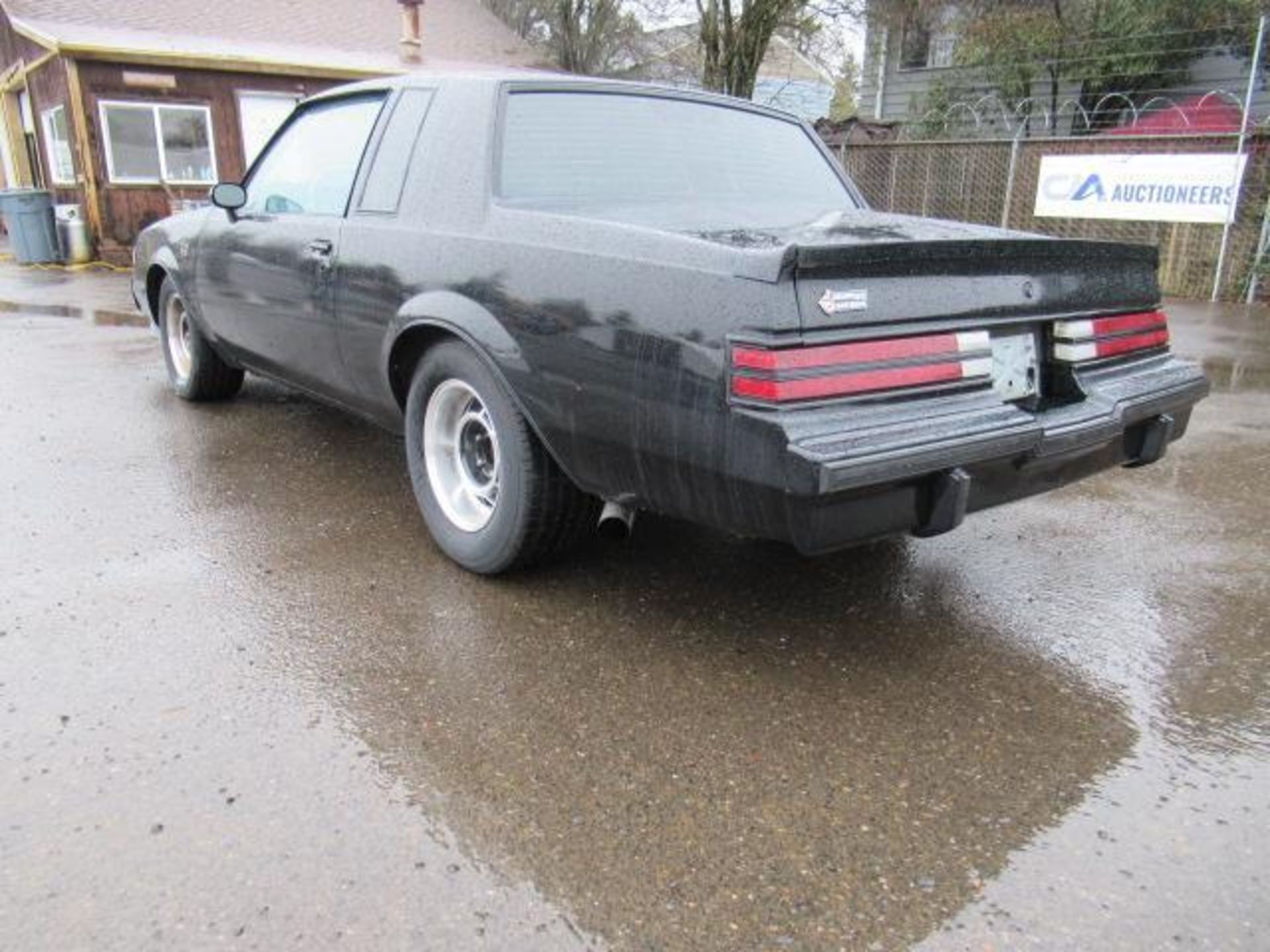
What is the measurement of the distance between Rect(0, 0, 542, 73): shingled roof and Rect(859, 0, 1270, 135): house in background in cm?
780

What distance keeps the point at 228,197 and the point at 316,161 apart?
534 millimetres

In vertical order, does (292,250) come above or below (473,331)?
above

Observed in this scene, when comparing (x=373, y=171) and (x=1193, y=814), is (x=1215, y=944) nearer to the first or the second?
(x=1193, y=814)

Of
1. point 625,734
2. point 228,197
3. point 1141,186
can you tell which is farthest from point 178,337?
point 1141,186

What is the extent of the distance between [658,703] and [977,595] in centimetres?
135

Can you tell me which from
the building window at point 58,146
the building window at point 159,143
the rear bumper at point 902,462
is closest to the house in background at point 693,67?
the building window at point 159,143

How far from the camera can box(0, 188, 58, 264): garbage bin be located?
14.8 meters

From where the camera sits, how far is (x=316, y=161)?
4.29 m

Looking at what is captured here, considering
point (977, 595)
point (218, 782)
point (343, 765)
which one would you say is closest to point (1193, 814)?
point (977, 595)

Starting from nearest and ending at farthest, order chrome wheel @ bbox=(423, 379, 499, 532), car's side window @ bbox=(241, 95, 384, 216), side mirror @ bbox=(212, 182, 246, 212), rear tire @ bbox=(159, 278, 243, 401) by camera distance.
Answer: chrome wheel @ bbox=(423, 379, 499, 532) < car's side window @ bbox=(241, 95, 384, 216) < side mirror @ bbox=(212, 182, 246, 212) < rear tire @ bbox=(159, 278, 243, 401)

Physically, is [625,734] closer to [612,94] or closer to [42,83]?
[612,94]

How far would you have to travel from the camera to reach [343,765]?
2.36 meters

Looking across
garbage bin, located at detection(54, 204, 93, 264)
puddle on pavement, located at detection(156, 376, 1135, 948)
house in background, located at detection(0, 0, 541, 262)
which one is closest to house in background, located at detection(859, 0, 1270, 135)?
house in background, located at detection(0, 0, 541, 262)

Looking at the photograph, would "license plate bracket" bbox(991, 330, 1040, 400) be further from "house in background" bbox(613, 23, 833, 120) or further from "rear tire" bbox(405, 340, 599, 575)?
"house in background" bbox(613, 23, 833, 120)
